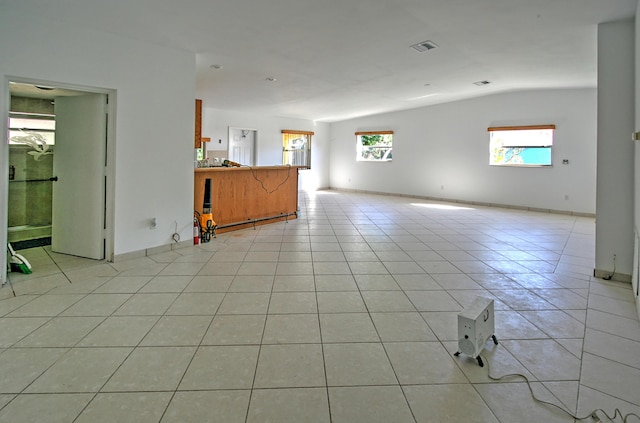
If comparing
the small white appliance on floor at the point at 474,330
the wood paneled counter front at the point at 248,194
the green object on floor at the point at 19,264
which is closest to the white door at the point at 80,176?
the green object on floor at the point at 19,264

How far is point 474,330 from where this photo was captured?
2.00 m

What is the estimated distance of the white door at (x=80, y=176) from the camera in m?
3.97

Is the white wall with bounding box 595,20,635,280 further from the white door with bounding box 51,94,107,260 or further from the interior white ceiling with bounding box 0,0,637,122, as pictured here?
the white door with bounding box 51,94,107,260

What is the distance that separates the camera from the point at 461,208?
→ 345 inches

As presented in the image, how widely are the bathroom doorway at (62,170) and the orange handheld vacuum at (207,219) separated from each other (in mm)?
1241

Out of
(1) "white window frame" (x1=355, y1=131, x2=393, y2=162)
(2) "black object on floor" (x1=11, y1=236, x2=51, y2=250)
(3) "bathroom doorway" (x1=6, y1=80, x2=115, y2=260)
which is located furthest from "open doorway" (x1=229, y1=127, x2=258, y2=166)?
(2) "black object on floor" (x1=11, y1=236, x2=51, y2=250)

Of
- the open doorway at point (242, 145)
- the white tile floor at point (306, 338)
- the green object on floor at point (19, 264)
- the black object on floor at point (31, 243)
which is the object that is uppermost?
the open doorway at point (242, 145)

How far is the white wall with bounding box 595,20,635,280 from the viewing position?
11.7 feet

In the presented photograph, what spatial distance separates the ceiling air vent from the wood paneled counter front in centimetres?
287

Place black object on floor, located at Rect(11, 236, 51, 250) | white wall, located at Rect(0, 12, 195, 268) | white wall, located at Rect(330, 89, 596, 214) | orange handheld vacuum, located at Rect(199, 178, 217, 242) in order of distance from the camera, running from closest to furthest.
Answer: white wall, located at Rect(0, 12, 195, 268) < black object on floor, located at Rect(11, 236, 51, 250) < orange handheld vacuum, located at Rect(199, 178, 217, 242) < white wall, located at Rect(330, 89, 596, 214)

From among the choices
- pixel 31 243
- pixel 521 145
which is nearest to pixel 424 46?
pixel 521 145

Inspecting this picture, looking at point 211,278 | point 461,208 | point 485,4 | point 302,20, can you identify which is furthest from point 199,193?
point 461,208

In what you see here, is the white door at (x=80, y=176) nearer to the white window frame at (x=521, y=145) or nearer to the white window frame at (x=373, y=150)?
the white window frame at (x=521, y=145)

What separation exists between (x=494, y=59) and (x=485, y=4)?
2.17m
